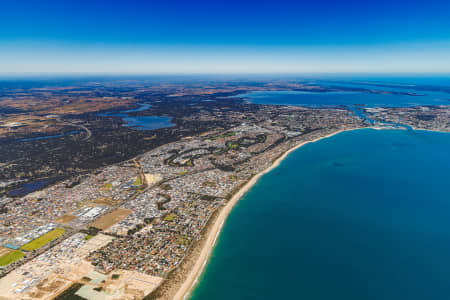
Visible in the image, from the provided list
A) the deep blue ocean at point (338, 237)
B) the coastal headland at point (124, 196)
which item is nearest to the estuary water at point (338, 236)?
the deep blue ocean at point (338, 237)

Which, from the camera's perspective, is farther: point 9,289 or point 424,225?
point 424,225

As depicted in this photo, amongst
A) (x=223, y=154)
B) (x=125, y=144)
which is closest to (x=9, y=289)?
(x=223, y=154)

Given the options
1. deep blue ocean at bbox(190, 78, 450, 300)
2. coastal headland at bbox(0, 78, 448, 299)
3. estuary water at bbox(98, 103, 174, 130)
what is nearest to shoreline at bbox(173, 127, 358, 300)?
coastal headland at bbox(0, 78, 448, 299)

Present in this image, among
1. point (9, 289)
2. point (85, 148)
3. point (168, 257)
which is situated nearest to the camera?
point (9, 289)

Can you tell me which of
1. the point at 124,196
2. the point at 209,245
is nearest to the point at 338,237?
the point at 209,245

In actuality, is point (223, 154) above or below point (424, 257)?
above

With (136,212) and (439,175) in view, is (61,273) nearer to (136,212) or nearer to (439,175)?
(136,212)

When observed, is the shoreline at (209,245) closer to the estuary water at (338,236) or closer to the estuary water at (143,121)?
the estuary water at (338,236)
